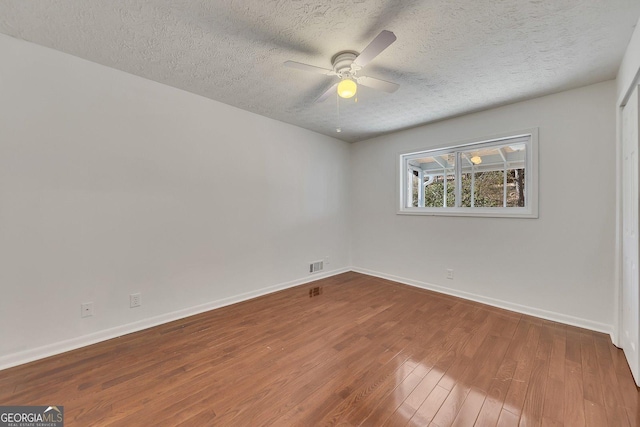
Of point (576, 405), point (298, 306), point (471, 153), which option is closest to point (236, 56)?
point (298, 306)

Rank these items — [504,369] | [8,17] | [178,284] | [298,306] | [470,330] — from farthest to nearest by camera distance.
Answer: [298,306] < [178,284] < [470,330] < [504,369] < [8,17]

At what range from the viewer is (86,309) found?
213 centimetres

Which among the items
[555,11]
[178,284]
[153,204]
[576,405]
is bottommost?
[576,405]

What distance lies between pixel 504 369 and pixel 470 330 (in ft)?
1.91

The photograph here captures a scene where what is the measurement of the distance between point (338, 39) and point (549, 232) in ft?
9.39

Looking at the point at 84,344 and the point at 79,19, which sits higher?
the point at 79,19

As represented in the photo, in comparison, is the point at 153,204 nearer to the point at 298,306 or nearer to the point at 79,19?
the point at 79,19

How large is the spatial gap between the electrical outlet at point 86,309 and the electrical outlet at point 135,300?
A: 11.0 inches

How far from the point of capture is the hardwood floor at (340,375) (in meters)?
1.44

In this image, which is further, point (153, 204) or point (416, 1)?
point (153, 204)

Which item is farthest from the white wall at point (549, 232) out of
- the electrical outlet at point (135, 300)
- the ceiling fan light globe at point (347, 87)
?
the electrical outlet at point (135, 300)

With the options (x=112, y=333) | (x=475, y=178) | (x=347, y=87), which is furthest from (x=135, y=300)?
(x=475, y=178)

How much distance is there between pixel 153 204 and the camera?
8.18 feet

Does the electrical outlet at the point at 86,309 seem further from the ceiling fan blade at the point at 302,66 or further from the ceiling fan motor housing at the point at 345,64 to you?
the ceiling fan motor housing at the point at 345,64
